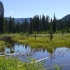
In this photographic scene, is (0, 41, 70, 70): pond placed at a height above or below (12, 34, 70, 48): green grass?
below

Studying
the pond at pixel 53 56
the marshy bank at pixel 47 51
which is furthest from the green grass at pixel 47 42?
the pond at pixel 53 56

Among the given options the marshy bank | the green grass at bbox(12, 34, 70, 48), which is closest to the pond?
the marshy bank

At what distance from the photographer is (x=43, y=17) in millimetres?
163250

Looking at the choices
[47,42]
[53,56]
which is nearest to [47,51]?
[53,56]

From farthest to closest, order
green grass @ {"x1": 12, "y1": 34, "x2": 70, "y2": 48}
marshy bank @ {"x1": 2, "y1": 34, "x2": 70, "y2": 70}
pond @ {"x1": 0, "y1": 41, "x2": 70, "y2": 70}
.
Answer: green grass @ {"x1": 12, "y1": 34, "x2": 70, "y2": 48}
marshy bank @ {"x1": 2, "y1": 34, "x2": 70, "y2": 70}
pond @ {"x1": 0, "y1": 41, "x2": 70, "y2": 70}

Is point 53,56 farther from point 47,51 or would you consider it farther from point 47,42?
point 47,42

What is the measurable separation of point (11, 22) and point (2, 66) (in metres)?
139

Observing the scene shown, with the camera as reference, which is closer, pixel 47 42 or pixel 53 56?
pixel 53 56

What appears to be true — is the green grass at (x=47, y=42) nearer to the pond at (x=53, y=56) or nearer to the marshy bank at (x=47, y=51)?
the marshy bank at (x=47, y=51)

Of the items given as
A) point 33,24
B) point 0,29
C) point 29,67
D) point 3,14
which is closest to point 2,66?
point 29,67

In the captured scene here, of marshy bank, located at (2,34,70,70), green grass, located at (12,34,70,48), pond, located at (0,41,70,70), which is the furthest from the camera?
green grass, located at (12,34,70,48)

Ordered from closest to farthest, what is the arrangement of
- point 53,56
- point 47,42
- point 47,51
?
point 53,56, point 47,51, point 47,42

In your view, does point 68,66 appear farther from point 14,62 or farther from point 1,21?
point 1,21

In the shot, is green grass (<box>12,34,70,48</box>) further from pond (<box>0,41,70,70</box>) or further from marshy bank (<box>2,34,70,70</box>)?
pond (<box>0,41,70,70</box>)
